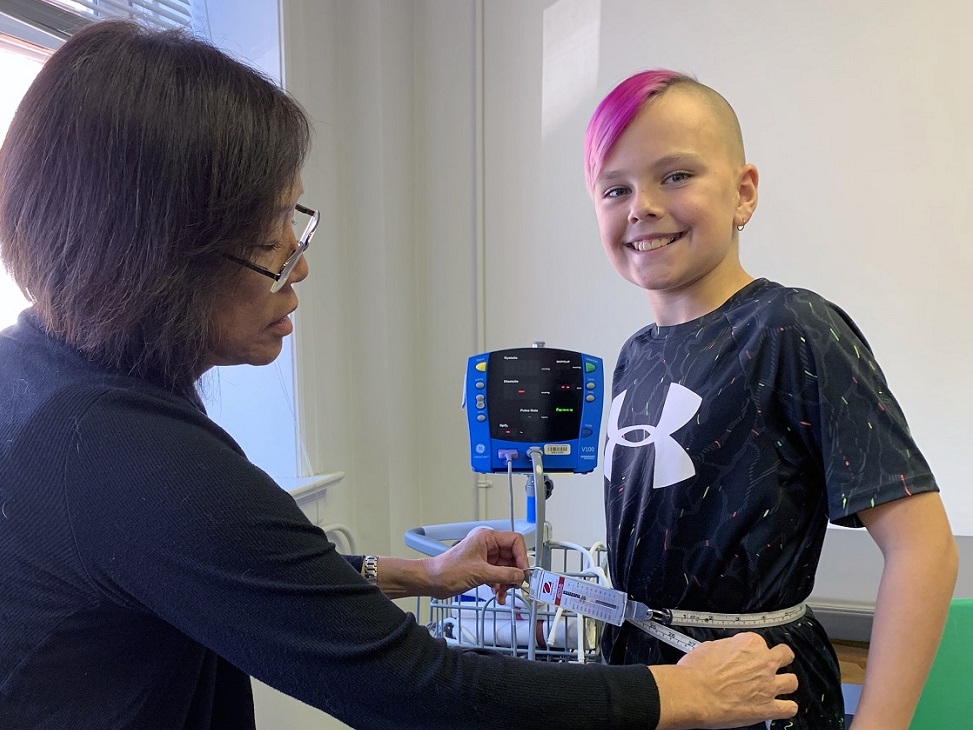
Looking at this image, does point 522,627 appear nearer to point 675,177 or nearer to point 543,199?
point 675,177

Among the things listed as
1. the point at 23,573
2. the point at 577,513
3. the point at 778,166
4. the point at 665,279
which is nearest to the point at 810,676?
the point at 665,279

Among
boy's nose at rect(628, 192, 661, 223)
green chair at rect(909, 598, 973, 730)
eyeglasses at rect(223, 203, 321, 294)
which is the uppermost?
boy's nose at rect(628, 192, 661, 223)

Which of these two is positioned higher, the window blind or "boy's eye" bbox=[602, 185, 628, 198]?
the window blind

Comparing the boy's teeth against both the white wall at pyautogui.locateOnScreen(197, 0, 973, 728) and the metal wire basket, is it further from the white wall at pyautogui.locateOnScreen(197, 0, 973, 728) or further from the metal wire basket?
the white wall at pyautogui.locateOnScreen(197, 0, 973, 728)

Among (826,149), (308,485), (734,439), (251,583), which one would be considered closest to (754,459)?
(734,439)

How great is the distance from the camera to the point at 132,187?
62cm

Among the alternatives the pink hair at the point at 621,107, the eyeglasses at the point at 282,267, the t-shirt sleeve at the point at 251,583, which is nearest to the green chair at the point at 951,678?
the t-shirt sleeve at the point at 251,583

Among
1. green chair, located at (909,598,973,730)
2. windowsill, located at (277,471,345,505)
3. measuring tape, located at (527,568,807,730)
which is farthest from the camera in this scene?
windowsill, located at (277,471,345,505)

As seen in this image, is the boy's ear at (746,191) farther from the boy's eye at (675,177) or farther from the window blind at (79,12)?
the window blind at (79,12)

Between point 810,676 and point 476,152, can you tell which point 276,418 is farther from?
point 810,676

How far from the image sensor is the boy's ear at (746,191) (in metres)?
0.93

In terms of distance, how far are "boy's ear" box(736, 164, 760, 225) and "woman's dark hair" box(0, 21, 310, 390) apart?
0.63 metres

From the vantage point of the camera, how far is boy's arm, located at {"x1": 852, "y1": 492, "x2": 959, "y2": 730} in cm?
71

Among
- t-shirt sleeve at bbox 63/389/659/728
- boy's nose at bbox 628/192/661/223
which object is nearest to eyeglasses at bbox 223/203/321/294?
t-shirt sleeve at bbox 63/389/659/728
